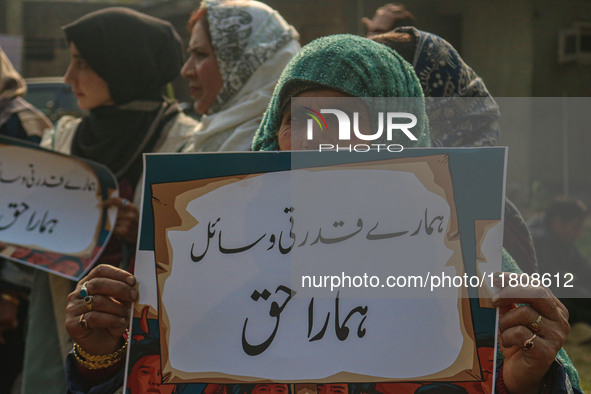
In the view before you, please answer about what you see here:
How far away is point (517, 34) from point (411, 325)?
8.22 meters

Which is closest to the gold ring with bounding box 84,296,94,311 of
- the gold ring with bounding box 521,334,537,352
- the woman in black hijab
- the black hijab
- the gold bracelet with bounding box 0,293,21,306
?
the gold ring with bounding box 521,334,537,352

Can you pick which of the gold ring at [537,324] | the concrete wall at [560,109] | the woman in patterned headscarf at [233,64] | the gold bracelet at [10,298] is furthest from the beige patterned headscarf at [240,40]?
the concrete wall at [560,109]

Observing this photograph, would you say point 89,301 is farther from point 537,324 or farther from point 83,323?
point 537,324

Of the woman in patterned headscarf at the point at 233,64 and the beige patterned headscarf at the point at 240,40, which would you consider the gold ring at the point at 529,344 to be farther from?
the beige patterned headscarf at the point at 240,40

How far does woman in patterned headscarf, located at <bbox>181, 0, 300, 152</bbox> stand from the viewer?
2170 mm

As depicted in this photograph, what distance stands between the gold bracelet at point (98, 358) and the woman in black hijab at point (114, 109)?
44.5 inches

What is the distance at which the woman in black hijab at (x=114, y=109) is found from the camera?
234 cm

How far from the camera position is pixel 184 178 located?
1.19m

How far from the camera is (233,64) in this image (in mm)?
2270

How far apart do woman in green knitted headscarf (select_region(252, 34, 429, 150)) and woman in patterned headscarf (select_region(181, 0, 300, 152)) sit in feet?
2.27

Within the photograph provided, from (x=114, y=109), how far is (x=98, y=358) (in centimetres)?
155

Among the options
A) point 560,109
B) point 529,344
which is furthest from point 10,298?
point 560,109

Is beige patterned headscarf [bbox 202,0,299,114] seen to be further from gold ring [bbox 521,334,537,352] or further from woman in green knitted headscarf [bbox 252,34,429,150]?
gold ring [bbox 521,334,537,352]

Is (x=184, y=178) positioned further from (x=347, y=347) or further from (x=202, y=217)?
(x=347, y=347)
